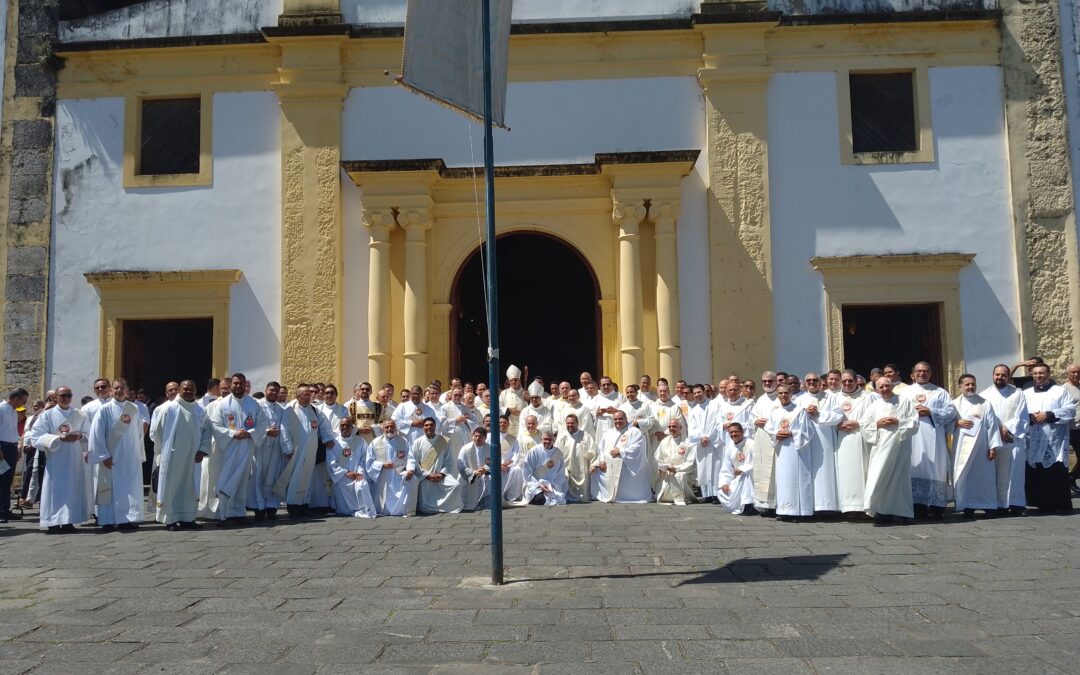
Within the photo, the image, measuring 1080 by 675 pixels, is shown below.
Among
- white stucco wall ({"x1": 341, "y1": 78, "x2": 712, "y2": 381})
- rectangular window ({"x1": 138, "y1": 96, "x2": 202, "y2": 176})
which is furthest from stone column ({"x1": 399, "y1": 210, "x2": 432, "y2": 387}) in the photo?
rectangular window ({"x1": 138, "y1": 96, "x2": 202, "y2": 176})

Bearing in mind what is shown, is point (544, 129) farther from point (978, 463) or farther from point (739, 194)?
point (978, 463)

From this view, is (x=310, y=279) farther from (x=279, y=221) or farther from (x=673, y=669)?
(x=673, y=669)

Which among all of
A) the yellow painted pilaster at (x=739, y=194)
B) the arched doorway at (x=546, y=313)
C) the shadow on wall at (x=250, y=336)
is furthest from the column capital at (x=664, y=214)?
the shadow on wall at (x=250, y=336)

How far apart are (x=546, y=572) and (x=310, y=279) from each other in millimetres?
8493

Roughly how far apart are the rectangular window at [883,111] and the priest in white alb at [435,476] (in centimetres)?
825

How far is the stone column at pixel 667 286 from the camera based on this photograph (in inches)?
528

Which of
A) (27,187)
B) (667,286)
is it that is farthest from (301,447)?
(27,187)

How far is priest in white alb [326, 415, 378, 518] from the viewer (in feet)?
34.2

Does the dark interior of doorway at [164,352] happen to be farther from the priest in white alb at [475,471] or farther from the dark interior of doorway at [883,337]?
the dark interior of doorway at [883,337]

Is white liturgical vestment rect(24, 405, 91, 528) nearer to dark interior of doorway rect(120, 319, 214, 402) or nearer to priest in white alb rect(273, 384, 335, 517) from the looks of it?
priest in white alb rect(273, 384, 335, 517)

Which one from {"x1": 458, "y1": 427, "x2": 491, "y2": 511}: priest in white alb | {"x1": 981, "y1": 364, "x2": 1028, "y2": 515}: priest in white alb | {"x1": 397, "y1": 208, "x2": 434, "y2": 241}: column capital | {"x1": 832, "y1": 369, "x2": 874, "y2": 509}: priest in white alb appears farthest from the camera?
{"x1": 397, "y1": 208, "x2": 434, "y2": 241}: column capital

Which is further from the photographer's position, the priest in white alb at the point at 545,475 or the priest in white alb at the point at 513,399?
the priest in white alb at the point at 513,399

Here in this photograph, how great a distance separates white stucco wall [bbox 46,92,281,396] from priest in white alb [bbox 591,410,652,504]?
5.68 metres

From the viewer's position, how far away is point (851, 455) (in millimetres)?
9531
